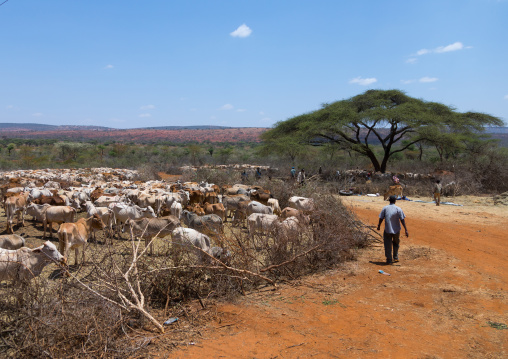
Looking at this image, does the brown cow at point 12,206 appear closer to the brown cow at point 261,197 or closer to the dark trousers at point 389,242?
the brown cow at point 261,197

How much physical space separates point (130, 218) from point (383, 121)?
22.3 m

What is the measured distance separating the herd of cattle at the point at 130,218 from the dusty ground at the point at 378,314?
140 cm

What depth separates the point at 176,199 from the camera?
13188 millimetres

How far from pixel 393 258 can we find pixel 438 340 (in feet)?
12.3

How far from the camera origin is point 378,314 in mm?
5875

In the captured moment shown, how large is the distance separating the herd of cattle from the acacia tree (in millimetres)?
13748

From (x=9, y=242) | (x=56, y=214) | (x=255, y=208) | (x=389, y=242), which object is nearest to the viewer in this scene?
(x=9, y=242)

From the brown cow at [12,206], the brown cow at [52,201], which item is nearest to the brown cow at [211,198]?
the brown cow at [52,201]

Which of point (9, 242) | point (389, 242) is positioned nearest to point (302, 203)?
point (389, 242)

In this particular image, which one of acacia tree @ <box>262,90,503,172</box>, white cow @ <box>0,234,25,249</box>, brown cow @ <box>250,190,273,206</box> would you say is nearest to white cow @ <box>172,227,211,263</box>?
white cow @ <box>0,234,25,249</box>

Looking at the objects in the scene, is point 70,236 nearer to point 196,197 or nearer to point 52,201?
point 52,201

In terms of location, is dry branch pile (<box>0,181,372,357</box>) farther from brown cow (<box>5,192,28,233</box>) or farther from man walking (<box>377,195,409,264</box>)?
brown cow (<box>5,192,28,233</box>)

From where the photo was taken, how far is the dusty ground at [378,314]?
15.8 ft

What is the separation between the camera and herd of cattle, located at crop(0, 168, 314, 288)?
249 inches
